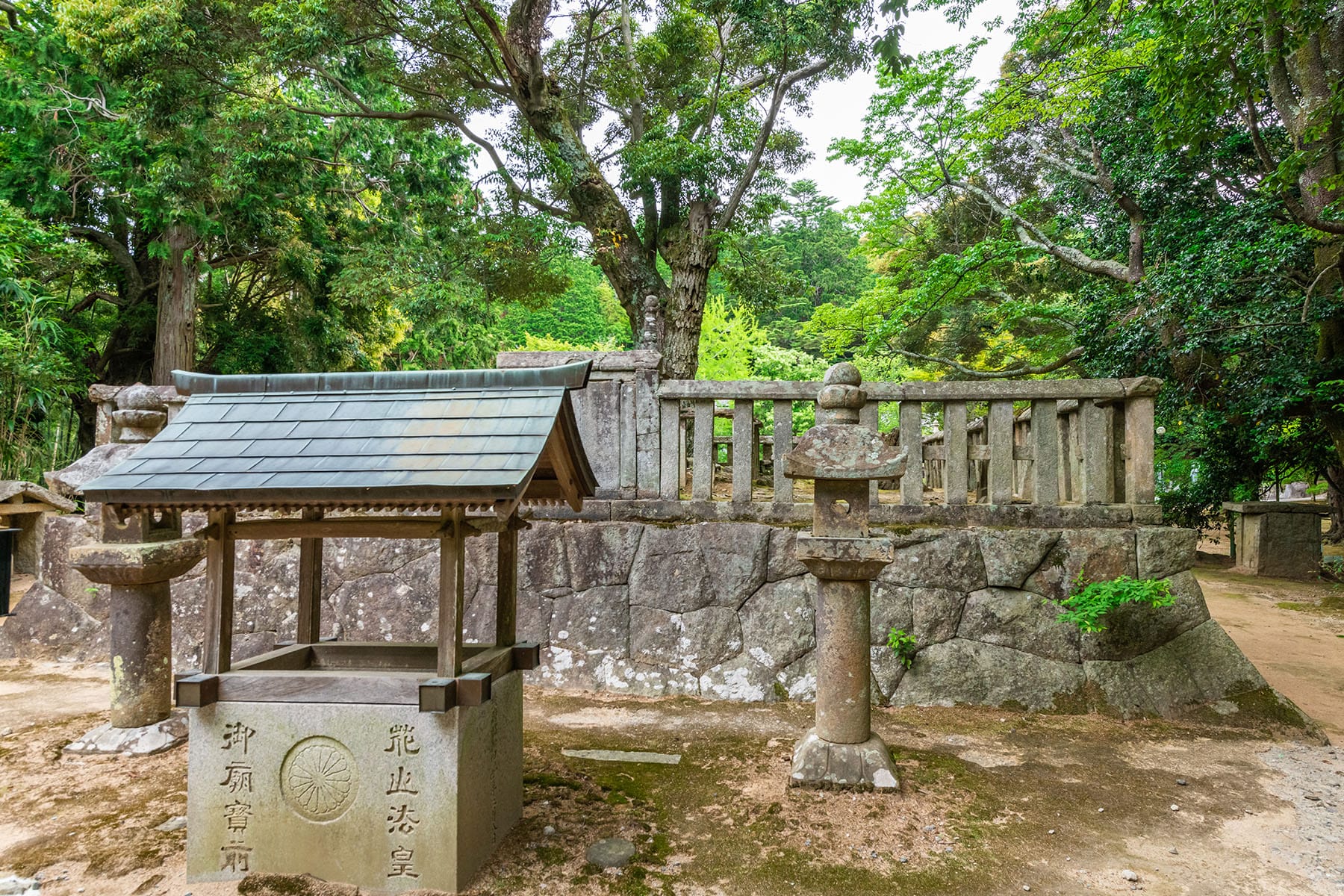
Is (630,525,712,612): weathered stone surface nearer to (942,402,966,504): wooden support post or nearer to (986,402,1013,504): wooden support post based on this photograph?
(942,402,966,504): wooden support post

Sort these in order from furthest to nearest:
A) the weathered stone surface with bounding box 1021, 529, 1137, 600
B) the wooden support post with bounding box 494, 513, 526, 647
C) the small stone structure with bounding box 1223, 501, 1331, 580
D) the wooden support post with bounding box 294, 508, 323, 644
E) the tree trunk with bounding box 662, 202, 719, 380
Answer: the small stone structure with bounding box 1223, 501, 1331, 580 → the tree trunk with bounding box 662, 202, 719, 380 → the weathered stone surface with bounding box 1021, 529, 1137, 600 → the wooden support post with bounding box 294, 508, 323, 644 → the wooden support post with bounding box 494, 513, 526, 647

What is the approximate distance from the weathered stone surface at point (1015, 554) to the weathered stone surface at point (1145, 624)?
2.04 ft

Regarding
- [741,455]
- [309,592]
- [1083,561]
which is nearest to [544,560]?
[741,455]

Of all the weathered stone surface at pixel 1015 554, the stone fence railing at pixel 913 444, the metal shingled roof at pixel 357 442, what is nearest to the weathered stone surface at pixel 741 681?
the stone fence railing at pixel 913 444

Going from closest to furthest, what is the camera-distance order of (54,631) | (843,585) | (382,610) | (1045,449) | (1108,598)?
(843,585), (1108,598), (1045,449), (382,610), (54,631)

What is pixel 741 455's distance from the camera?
5.74 meters

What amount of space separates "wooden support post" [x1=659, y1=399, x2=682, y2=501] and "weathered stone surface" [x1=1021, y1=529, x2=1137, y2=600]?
2905 mm

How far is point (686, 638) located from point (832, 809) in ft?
6.75

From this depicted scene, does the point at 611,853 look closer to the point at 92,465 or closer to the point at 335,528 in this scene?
the point at 335,528

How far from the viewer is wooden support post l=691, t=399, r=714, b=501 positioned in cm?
567

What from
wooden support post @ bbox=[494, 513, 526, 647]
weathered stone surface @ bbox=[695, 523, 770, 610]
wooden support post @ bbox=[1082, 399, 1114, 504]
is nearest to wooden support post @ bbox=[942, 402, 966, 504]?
wooden support post @ bbox=[1082, 399, 1114, 504]

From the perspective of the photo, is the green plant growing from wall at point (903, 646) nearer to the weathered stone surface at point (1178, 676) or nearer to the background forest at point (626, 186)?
the weathered stone surface at point (1178, 676)

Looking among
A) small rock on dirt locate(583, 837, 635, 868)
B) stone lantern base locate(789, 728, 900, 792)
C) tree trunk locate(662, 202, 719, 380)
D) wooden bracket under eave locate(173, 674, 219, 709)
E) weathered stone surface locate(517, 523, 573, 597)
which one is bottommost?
small rock on dirt locate(583, 837, 635, 868)

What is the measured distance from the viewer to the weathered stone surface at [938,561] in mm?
5410
